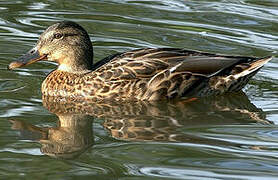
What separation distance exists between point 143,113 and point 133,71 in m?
0.80

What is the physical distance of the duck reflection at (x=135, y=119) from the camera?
29.2 ft

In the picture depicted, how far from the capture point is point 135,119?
32.0ft

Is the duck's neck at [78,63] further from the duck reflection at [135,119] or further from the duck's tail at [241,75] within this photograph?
the duck's tail at [241,75]

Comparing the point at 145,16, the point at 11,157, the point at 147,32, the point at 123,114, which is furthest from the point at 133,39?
the point at 11,157

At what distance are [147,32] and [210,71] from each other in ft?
9.45

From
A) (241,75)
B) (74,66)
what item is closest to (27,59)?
(74,66)

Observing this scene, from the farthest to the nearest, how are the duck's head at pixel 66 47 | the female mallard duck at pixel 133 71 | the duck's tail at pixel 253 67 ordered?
the duck's head at pixel 66 47, the duck's tail at pixel 253 67, the female mallard duck at pixel 133 71

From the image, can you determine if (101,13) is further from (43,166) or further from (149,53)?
(43,166)

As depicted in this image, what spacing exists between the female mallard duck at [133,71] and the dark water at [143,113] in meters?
0.20

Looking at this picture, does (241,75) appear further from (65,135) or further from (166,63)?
(65,135)

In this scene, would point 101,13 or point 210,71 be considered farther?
point 101,13

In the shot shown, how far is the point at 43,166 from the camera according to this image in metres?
7.96

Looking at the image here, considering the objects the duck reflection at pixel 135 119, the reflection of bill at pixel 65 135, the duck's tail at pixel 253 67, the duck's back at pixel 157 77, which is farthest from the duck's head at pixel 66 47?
the duck's tail at pixel 253 67

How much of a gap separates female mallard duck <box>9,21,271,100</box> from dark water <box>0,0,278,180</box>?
0.65 feet
